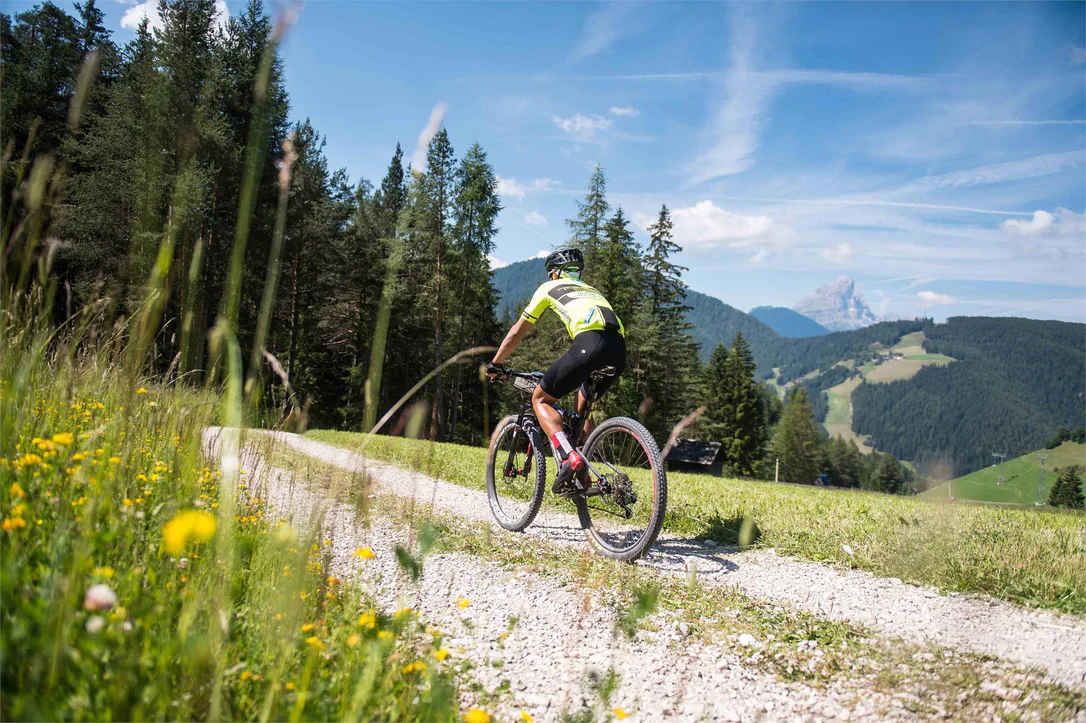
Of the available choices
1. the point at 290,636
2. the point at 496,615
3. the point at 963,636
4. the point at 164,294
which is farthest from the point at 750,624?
the point at 164,294

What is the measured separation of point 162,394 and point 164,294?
5.87 feet

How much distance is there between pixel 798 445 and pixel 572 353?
9076 cm

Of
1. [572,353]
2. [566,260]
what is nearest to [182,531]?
[572,353]

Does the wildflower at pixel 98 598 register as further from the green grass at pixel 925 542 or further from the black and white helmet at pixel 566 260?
the black and white helmet at pixel 566 260

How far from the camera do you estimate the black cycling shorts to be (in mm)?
4887

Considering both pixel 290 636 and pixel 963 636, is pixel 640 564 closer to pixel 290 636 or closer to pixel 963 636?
pixel 963 636

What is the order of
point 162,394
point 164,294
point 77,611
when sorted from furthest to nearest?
point 162,394, point 164,294, point 77,611

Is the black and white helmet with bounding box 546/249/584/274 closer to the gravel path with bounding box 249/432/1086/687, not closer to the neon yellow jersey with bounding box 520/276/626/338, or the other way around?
the neon yellow jersey with bounding box 520/276/626/338

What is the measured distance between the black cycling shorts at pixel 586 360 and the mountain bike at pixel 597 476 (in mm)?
130

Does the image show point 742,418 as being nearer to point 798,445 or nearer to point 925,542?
point 798,445

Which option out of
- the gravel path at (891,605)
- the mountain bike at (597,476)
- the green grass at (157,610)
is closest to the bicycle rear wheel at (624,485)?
the mountain bike at (597,476)

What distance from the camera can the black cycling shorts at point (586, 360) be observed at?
4887mm

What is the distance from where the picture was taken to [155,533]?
227 centimetres

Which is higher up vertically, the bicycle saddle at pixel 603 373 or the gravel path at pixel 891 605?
the bicycle saddle at pixel 603 373
